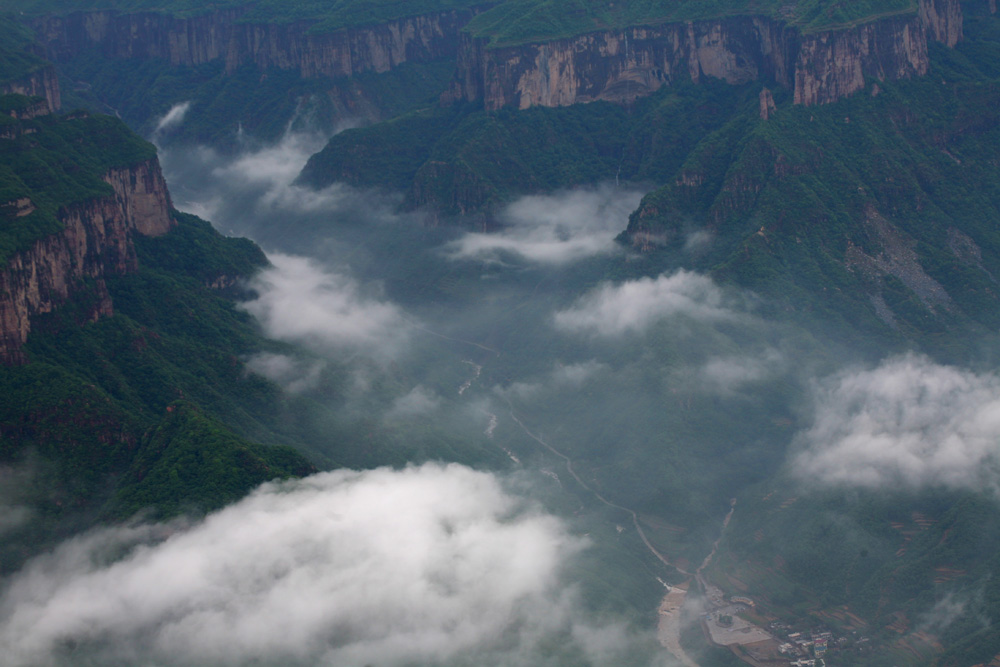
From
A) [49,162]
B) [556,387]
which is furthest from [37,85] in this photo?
[556,387]

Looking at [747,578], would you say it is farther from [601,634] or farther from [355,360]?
[355,360]

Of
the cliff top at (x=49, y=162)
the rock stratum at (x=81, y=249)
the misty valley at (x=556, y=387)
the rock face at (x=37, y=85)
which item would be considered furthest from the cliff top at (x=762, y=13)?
the cliff top at (x=49, y=162)

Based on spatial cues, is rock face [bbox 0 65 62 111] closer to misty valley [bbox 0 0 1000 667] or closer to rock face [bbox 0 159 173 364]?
misty valley [bbox 0 0 1000 667]

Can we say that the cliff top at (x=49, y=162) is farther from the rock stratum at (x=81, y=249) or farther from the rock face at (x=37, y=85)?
the rock face at (x=37, y=85)

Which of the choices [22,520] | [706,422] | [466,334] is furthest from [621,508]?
[22,520]

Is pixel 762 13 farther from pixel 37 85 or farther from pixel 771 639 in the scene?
pixel 771 639

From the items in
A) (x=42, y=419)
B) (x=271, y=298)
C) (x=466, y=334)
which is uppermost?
(x=42, y=419)
